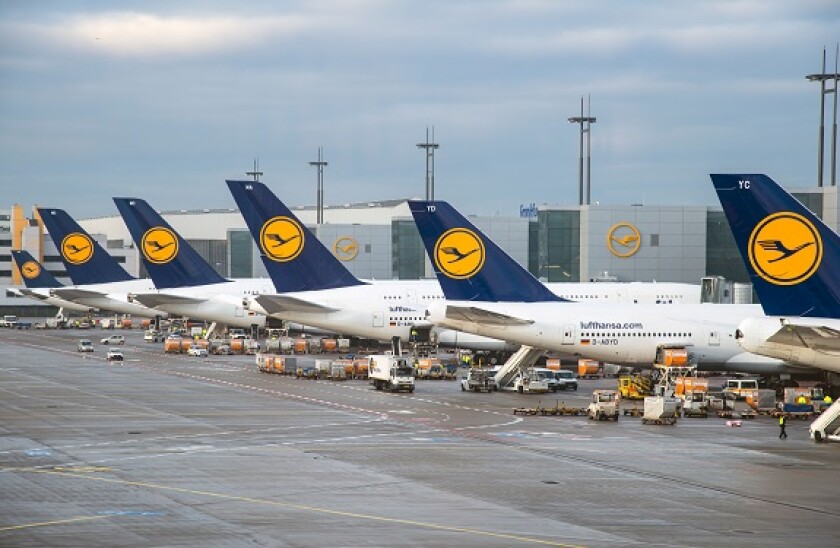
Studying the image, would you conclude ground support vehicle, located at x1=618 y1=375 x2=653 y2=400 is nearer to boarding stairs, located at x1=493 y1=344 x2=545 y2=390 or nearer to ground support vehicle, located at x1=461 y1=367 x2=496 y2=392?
boarding stairs, located at x1=493 y1=344 x2=545 y2=390

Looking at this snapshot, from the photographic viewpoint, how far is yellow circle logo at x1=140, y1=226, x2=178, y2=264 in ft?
385

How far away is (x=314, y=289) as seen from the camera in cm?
9262

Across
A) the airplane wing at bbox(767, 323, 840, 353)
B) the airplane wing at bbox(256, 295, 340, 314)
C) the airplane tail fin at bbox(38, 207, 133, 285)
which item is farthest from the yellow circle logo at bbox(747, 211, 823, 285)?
the airplane tail fin at bbox(38, 207, 133, 285)

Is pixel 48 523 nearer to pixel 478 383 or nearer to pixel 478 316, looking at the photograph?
pixel 478 316

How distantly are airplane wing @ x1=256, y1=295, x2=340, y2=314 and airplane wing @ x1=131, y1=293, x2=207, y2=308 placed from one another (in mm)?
25618

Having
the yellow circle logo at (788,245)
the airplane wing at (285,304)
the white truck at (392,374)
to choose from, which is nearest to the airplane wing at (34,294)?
the airplane wing at (285,304)

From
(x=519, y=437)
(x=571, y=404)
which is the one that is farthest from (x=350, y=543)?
(x=571, y=404)

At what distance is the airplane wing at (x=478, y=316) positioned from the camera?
221ft

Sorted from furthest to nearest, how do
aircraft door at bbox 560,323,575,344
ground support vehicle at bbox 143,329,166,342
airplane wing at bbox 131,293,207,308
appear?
ground support vehicle at bbox 143,329,166,342 < airplane wing at bbox 131,293,207,308 < aircraft door at bbox 560,323,575,344

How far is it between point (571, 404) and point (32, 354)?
5629cm

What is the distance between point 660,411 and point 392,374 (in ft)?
62.7

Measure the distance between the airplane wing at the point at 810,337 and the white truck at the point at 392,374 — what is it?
28.0 meters

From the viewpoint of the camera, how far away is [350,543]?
97.6 ft

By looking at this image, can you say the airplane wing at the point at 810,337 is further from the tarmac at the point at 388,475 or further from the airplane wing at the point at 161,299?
the airplane wing at the point at 161,299
